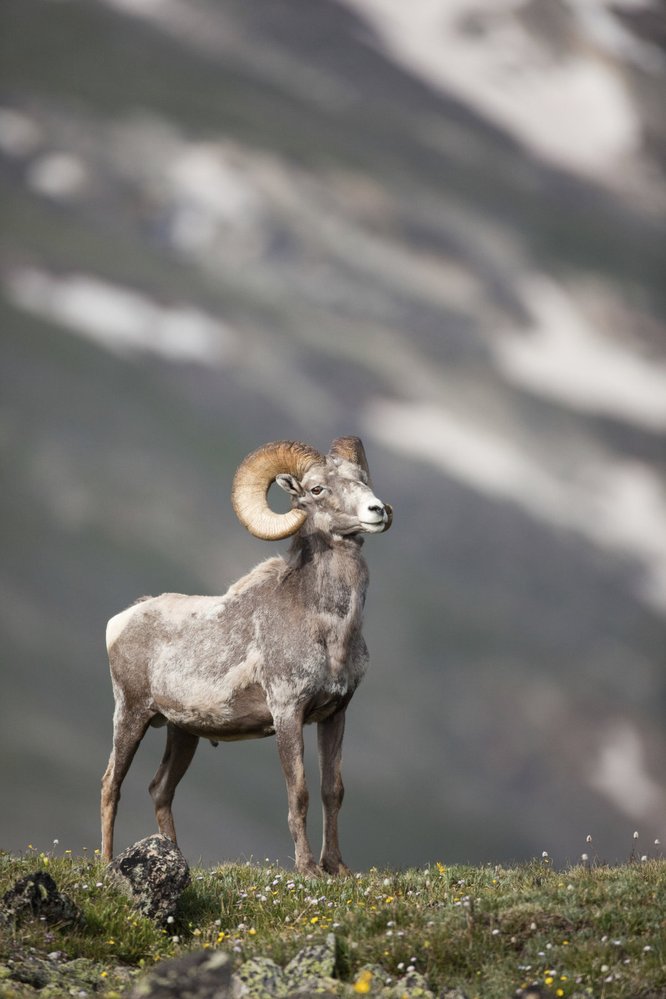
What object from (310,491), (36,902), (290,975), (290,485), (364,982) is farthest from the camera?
(290,485)

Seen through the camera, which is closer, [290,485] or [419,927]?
[419,927]

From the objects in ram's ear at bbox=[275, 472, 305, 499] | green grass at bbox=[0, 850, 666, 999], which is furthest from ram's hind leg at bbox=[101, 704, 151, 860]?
ram's ear at bbox=[275, 472, 305, 499]

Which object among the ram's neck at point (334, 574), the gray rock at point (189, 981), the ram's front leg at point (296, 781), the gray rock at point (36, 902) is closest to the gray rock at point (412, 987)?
the gray rock at point (189, 981)

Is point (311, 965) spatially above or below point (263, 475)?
Answer: below

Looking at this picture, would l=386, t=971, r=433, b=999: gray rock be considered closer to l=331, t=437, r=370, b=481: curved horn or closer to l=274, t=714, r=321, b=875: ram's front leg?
l=274, t=714, r=321, b=875: ram's front leg

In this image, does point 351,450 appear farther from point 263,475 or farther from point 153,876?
point 153,876

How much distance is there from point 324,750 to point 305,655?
1157mm

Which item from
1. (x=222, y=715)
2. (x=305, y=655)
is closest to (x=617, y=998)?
(x=305, y=655)

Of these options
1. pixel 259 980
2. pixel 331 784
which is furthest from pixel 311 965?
pixel 331 784

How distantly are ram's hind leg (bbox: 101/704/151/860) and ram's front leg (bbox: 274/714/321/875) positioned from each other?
2.55m

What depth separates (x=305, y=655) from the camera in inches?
508

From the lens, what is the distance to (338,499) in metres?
13.3

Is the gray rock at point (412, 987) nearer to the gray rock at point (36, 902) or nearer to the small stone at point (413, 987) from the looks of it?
the small stone at point (413, 987)

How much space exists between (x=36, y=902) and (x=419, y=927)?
10.1 feet
